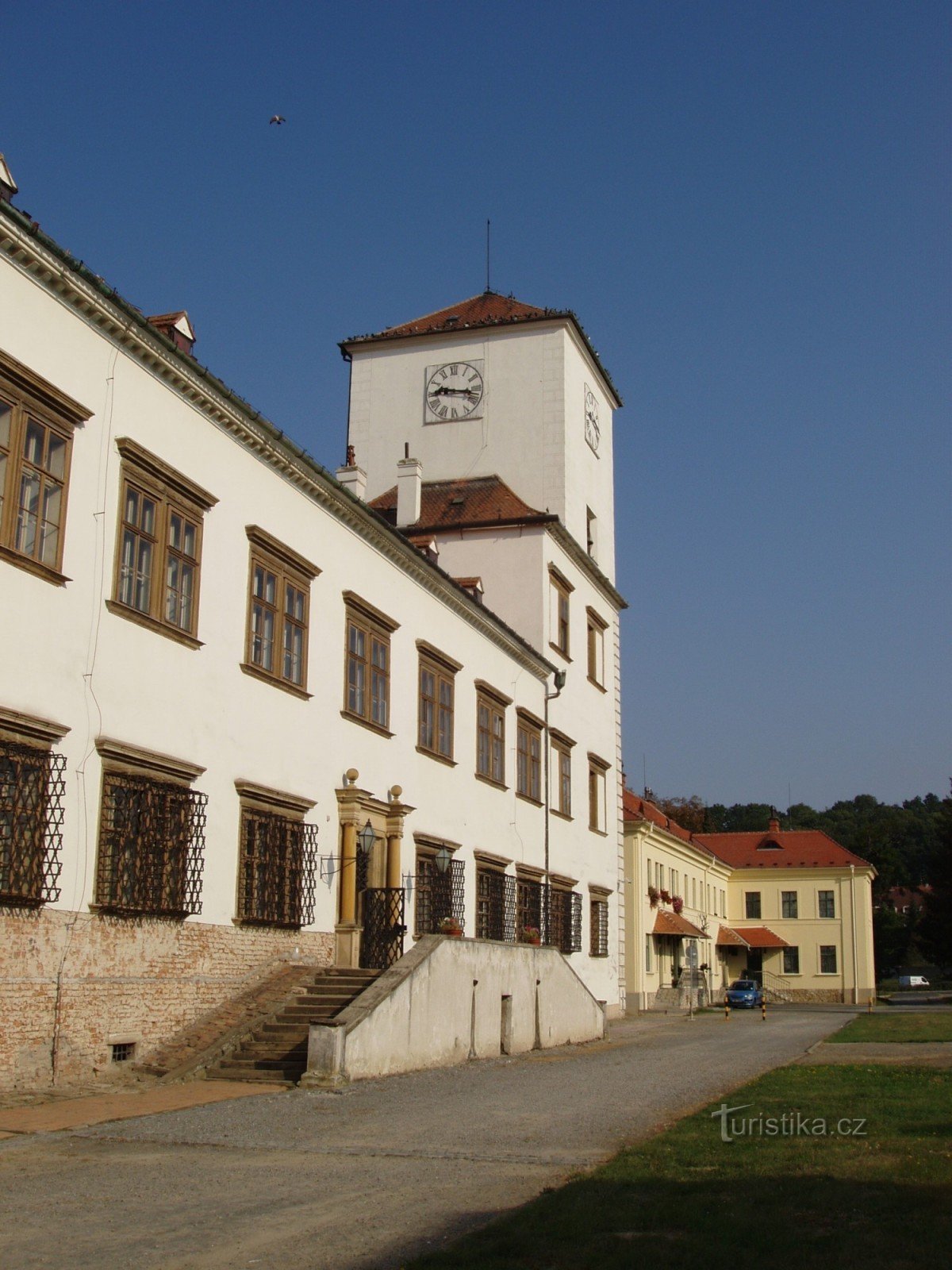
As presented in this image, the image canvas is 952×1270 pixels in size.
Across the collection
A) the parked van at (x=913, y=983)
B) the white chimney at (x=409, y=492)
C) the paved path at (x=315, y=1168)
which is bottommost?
the parked van at (x=913, y=983)

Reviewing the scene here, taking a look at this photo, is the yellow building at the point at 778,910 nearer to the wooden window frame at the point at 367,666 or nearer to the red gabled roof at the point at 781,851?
the red gabled roof at the point at 781,851

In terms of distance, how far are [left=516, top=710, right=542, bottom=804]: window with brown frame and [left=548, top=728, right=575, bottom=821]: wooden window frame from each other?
0.88m

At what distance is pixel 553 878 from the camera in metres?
34.6

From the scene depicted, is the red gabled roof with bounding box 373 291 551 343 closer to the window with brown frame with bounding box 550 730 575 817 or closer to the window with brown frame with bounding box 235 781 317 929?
the window with brown frame with bounding box 550 730 575 817

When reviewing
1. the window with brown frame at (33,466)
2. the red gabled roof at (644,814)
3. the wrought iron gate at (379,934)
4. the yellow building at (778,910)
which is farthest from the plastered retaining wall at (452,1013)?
the yellow building at (778,910)

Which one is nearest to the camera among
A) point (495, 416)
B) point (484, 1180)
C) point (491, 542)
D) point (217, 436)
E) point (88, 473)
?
point (484, 1180)

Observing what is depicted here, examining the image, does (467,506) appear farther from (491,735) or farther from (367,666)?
(367,666)

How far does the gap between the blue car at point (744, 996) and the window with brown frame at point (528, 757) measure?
26.4 meters

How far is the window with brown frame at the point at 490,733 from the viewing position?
30.5m

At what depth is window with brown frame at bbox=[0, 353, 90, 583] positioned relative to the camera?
1487 cm

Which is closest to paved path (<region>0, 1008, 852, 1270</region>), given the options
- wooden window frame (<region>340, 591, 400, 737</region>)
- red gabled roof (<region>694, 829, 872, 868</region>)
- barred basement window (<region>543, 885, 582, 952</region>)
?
wooden window frame (<region>340, 591, 400, 737</region>)

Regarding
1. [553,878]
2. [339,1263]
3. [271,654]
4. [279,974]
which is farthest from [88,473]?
[553,878]

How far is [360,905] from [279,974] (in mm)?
3298

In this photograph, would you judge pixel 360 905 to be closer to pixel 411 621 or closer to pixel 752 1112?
pixel 411 621
